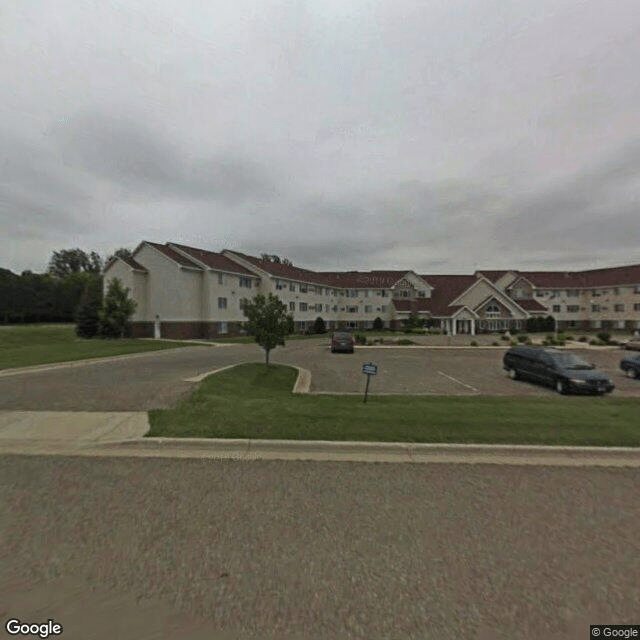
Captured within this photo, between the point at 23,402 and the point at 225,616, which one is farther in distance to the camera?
the point at 23,402

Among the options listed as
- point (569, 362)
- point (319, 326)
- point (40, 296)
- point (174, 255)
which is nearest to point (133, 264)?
point (174, 255)

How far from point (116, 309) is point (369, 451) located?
35488 mm

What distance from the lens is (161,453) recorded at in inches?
228

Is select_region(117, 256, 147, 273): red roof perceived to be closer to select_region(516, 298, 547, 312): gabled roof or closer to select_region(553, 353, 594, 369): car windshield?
select_region(553, 353, 594, 369): car windshield

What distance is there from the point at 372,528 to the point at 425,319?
53.4 m

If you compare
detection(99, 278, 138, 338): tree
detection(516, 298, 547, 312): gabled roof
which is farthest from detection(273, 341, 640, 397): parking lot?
detection(516, 298, 547, 312): gabled roof

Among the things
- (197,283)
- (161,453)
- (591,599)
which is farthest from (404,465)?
(197,283)

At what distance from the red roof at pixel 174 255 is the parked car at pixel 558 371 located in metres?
32.4

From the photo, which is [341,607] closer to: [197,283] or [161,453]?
[161,453]

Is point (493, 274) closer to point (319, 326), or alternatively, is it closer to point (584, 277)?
point (584, 277)

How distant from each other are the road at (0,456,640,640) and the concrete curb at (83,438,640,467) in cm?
54

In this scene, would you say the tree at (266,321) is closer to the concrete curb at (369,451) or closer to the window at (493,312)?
the concrete curb at (369,451)

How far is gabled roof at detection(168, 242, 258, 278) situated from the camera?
40.4 m

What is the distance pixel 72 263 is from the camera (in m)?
106
